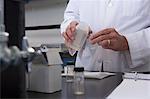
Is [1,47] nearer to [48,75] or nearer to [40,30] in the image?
[48,75]

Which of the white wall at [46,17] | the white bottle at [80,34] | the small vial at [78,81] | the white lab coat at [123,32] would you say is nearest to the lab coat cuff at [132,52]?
the white lab coat at [123,32]

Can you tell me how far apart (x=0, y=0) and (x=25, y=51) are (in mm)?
295

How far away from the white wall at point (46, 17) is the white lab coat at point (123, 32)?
3.74ft

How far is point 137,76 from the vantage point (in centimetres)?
91

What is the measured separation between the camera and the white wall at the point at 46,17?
2.50 metres

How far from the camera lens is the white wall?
8.20 ft

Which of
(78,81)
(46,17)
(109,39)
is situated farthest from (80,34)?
(46,17)

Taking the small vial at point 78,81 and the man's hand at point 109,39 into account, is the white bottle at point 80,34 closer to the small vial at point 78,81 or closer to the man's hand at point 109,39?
the man's hand at point 109,39

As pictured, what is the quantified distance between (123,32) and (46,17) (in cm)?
150

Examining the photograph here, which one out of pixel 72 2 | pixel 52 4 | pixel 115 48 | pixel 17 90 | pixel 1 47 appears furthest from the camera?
pixel 52 4

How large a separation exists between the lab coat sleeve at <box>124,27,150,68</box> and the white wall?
1.32 m

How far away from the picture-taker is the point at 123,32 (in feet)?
4.09

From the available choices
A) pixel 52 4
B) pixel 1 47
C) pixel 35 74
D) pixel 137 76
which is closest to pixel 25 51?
pixel 1 47

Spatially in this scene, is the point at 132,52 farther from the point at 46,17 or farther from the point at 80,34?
the point at 46,17
